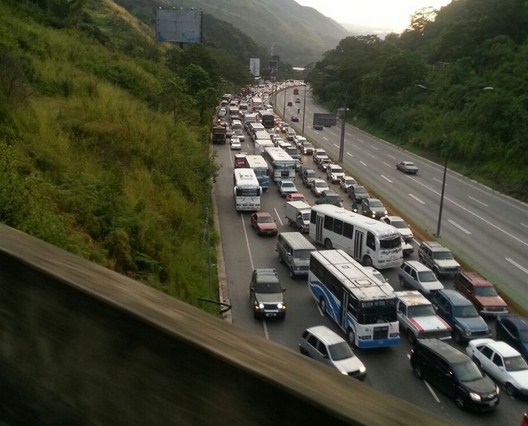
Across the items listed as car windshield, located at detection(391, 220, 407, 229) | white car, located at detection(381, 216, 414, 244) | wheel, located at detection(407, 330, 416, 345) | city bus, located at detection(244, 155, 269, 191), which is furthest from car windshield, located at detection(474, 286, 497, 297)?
city bus, located at detection(244, 155, 269, 191)

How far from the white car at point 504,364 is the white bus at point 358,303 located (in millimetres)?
2159

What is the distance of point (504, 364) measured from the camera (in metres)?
14.0

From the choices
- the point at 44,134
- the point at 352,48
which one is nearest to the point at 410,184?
the point at 44,134

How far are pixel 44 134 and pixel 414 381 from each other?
443 inches

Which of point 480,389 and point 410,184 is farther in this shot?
point 410,184

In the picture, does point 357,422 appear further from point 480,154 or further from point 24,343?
point 480,154

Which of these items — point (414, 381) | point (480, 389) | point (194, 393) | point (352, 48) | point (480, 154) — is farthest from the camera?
point (352, 48)

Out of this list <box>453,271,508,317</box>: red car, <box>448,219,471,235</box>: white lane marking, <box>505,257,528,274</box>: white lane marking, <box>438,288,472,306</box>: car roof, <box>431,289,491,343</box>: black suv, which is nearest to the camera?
<box>431,289,491,343</box>: black suv

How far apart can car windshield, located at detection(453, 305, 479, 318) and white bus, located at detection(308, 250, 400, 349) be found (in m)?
2.17

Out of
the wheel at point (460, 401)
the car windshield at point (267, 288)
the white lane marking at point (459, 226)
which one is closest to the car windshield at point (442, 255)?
the white lane marking at point (459, 226)

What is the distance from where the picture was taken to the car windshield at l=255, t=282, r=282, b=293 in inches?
695

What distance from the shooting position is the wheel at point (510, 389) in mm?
13602

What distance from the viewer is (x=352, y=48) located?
87438mm

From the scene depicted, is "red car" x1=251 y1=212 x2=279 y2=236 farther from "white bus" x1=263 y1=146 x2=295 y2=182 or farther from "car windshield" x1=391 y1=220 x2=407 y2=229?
"white bus" x1=263 y1=146 x2=295 y2=182
